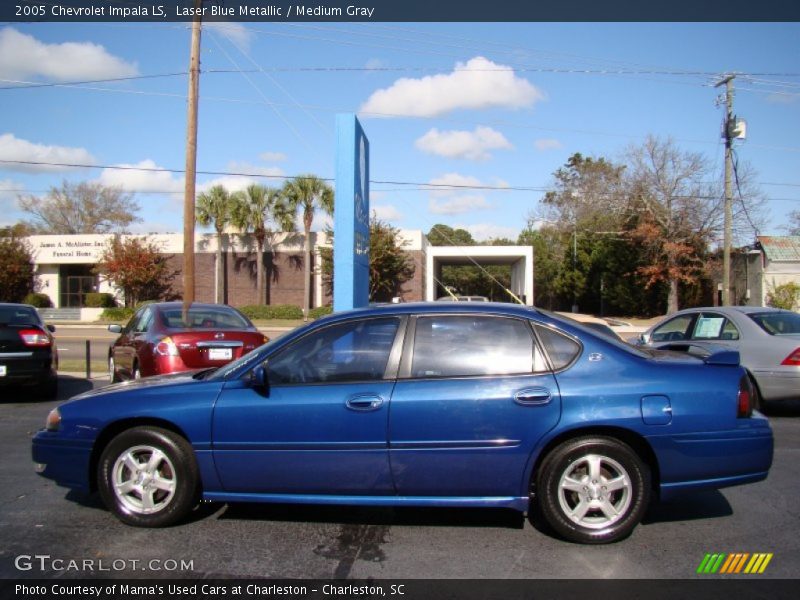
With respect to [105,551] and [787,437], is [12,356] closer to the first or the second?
[105,551]

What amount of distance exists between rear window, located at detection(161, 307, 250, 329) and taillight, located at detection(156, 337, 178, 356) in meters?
0.57

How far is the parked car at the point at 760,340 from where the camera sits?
26.5 ft

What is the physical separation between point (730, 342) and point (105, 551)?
25.4 ft

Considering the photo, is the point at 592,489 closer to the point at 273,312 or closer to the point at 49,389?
the point at 49,389

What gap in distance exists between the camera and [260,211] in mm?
38281

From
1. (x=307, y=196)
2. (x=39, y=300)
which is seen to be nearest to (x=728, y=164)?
(x=307, y=196)

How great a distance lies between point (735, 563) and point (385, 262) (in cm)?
3249

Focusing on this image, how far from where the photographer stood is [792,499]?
17.1ft

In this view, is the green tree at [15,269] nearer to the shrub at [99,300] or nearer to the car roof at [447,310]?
the shrub at [99,300]

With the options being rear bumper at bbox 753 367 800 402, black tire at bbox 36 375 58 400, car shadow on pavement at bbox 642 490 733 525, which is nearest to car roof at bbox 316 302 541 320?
car shadow on pavement at bbox 642 490 733 525

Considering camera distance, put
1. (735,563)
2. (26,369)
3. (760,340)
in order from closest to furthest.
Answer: (735,563) → (760,340) → (26,369)

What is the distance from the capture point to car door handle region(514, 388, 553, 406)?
4.16m

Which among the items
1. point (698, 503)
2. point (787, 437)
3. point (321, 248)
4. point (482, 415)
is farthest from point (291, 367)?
point (321, 248)

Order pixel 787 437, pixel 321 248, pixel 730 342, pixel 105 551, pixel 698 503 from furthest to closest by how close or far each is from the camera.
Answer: pixel 321 248
pixel 730 342
pixel 787 437
pixel 698 503
pixel 105 551
